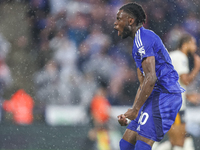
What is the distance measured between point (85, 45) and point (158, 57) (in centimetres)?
495

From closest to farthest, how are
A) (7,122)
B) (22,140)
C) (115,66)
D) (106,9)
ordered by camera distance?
1. (22,140)
2. (7,122)
3. (115,66)
4. (106,9)

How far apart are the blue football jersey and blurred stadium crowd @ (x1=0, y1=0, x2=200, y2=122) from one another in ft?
13.4

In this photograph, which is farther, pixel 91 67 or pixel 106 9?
pixel 106 9

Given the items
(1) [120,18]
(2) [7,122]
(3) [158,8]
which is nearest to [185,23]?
(3) [158,8]

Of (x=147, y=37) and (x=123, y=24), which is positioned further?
(x=123, y=24)

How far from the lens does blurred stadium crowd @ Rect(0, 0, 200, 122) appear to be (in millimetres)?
7789

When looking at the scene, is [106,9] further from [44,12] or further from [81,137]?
[81,137]

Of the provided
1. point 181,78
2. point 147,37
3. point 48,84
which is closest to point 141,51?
point 147,37

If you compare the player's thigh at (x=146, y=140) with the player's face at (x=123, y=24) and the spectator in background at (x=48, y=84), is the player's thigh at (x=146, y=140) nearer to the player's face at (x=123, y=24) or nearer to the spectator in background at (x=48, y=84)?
the player's face at (x=123, y=24)

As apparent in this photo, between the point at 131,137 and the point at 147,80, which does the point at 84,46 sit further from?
the point at 147,80

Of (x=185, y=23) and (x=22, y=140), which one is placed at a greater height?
(x=185, y=23)

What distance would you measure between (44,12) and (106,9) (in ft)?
4.82

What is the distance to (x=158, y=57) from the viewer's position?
3.31 metres

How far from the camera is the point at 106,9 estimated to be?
28.2 ft
